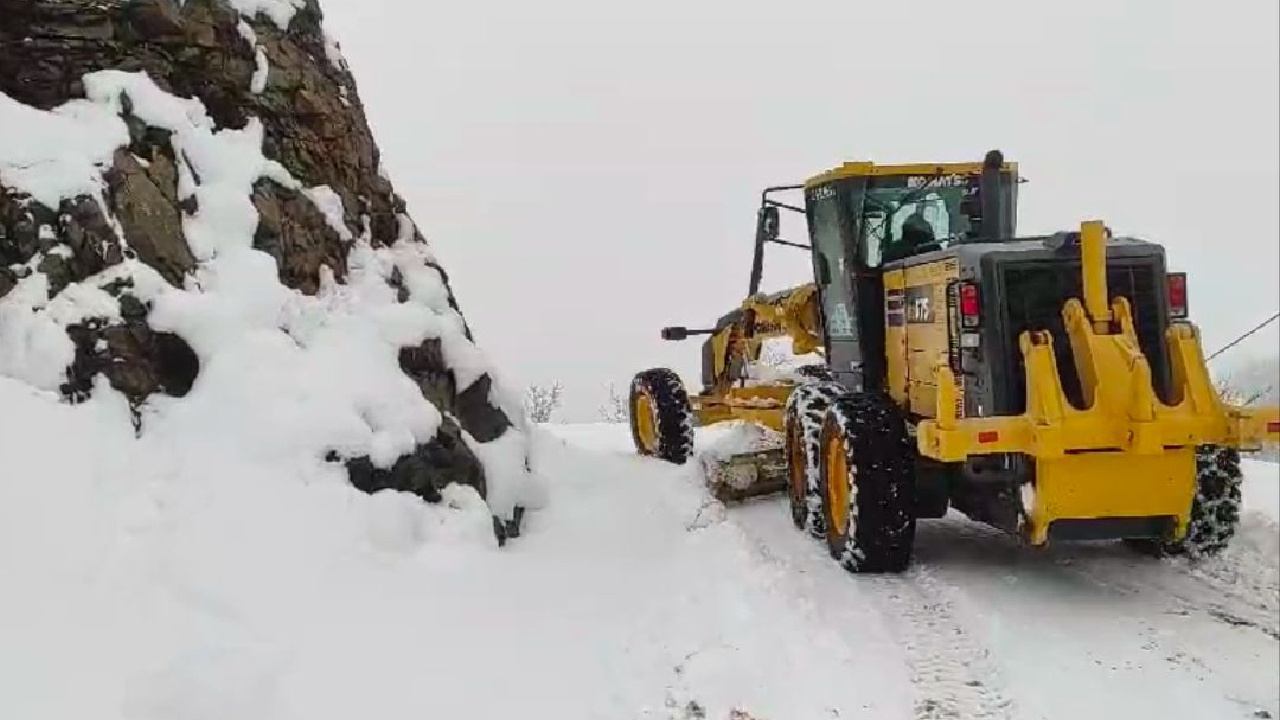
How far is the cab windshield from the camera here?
783 centimetres

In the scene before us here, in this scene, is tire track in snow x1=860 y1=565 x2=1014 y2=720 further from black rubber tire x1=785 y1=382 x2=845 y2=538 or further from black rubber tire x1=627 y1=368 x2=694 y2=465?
black rubber tire x1=627 y1=368 x2=694 y2=465

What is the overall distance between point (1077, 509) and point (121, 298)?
15.6ft

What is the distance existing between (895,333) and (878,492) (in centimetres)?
151

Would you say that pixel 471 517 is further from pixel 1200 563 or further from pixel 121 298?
pixel 1200 563

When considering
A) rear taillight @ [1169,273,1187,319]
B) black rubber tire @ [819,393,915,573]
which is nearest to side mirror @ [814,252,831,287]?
black rubber tire @ [819,393,915,573]

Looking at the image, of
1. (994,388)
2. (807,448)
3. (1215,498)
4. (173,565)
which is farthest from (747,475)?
(173,565)

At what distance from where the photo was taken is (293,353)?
5828 millimetres

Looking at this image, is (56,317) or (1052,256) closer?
(56,317)

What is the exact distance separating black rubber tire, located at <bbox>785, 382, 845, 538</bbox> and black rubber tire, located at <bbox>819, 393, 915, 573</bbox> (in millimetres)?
501

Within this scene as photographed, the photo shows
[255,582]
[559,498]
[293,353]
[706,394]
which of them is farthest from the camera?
[706,394]

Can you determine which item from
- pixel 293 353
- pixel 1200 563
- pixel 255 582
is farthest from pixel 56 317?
pixel 1200 563

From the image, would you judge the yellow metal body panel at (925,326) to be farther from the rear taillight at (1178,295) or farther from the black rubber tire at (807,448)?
the rear taillight at (1178,295)

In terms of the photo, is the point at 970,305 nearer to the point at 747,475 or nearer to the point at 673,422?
the point at 747,475

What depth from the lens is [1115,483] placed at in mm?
5586
